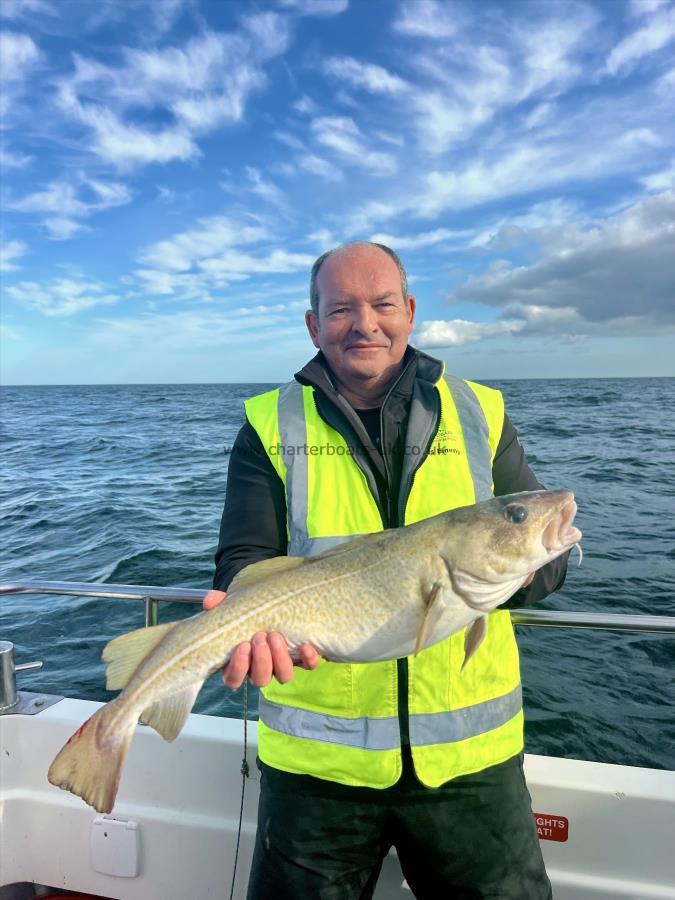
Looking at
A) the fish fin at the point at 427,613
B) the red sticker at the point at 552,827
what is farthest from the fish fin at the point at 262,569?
the red sticker at the point at 552,827

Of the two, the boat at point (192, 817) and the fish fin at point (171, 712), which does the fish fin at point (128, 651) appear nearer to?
the fish fin at point (171, 712)

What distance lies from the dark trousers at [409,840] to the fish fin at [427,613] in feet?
2.12

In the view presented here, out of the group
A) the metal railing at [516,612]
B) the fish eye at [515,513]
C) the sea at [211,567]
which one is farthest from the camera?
the sea at [211,567]

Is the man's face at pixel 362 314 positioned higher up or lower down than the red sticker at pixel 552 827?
higher up

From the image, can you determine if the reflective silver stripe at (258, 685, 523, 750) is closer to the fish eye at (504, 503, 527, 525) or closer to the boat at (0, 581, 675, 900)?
the boat at (0, 581, 675, 900)

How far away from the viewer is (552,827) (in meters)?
2.99

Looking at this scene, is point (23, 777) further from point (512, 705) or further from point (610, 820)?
point (610, 820)

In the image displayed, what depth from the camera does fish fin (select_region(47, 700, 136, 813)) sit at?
2125 mm

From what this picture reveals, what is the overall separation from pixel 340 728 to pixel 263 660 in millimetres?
548

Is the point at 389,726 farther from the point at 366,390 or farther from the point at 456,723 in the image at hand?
the point at 366,390

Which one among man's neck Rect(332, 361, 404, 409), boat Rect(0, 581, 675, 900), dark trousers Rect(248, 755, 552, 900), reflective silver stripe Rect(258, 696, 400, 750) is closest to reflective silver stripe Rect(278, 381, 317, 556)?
man's neck Rect(332, 361, 404, 409)

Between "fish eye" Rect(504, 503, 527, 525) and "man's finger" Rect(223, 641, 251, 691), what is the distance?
108cm

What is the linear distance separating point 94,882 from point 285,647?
229cm

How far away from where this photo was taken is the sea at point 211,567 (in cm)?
656
